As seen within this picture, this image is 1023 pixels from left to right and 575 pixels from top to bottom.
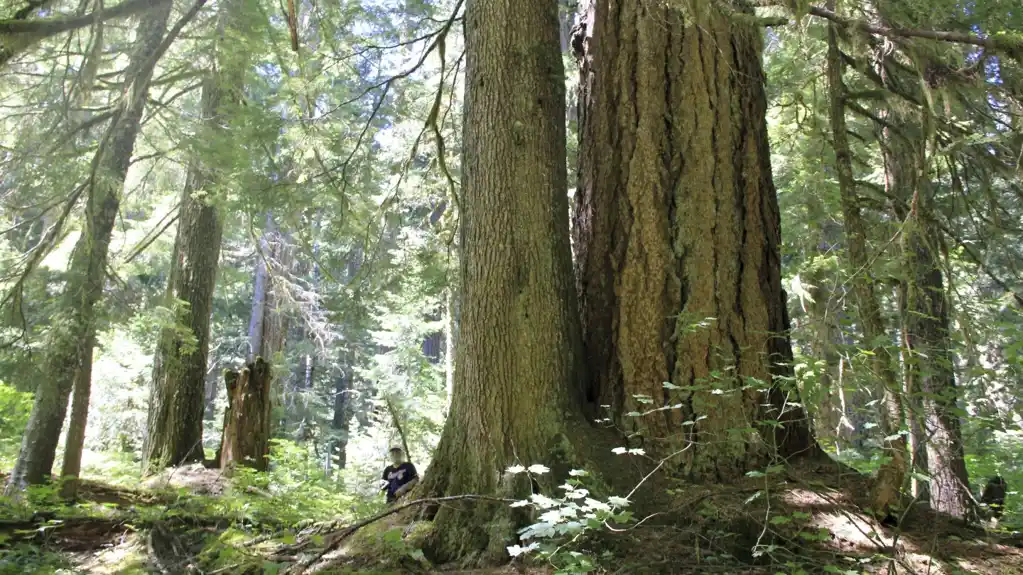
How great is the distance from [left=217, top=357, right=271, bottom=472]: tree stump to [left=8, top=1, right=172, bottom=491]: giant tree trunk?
2174mm

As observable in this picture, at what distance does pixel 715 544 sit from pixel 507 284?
1.79 meters

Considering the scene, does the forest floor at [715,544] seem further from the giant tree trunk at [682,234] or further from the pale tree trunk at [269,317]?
the pale tree trunk at [269,317]

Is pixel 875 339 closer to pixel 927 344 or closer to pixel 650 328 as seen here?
pixel 927 344

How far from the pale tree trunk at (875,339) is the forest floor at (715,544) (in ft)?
0.63

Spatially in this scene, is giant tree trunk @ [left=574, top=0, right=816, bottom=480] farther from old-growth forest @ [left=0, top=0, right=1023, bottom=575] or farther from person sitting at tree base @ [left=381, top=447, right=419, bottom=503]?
person sitting at tree base @ [left=381, top=447, right=419, bottom=503]

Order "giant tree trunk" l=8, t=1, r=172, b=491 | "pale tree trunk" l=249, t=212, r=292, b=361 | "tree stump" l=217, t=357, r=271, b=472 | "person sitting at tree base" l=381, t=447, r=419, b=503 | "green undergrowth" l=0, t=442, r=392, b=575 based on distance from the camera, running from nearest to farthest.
Answer: "green undergrowth" l=0, t=442, r=392, b=575
"giant tree trunk" l=8, t=1, r=172, b=491
"person sitting at tree base" l=381, t=447, r=419, b=503
"tree stump" l=217, t=357, r=271, b=472
"pale tree trunk" l=249, t=212, r=292, b=361

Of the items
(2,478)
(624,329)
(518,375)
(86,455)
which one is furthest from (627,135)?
(86,455)

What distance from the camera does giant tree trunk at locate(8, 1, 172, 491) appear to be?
643 cm

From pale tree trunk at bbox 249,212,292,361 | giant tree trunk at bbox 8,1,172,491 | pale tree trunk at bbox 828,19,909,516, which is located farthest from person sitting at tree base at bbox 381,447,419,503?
pale tree trunk at bbox 249,212,292,361

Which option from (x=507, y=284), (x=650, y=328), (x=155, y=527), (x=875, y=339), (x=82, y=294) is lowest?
(x=155, y=527)

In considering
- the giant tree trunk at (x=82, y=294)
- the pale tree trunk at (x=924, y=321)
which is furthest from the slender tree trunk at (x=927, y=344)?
the giant tree trunk at (x=82, y=294)

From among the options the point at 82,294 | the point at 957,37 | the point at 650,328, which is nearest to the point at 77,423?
the point at 82,294

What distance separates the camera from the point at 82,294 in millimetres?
6465

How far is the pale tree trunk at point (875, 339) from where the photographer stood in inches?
120
